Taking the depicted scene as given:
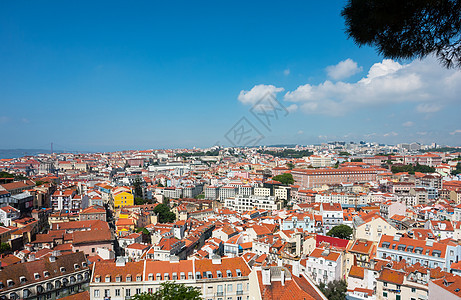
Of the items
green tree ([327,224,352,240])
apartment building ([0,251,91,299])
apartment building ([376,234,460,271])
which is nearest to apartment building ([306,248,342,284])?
apartment building ([376,234,460,271])

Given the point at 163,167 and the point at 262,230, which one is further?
the point at 163,167

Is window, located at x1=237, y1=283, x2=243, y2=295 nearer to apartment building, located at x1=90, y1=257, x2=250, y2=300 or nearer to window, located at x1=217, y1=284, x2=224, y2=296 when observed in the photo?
apartment building, located at x1=90, y1=257, x2=250, y2=300

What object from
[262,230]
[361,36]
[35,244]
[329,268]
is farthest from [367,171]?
[361,36]

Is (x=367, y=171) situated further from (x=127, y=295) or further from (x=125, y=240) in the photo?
(x=127, y=295)

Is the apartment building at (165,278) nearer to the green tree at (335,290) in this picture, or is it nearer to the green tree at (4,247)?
the green tree at (335,290)

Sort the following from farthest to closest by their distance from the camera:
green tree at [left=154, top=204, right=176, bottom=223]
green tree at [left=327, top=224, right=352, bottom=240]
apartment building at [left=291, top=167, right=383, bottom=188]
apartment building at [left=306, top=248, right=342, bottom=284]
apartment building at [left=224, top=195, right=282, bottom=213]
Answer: apartment building at [left=291, top=167, right=383, bottom=188]
apartment building at [left=224, top=195, right=282, bottom=213]
green tree at [left=154, top=204, right=176, bottom=223]
green tree at [left=327, top=224, right=352, bottom=240]
apartment building at [left=306, top=248, right=342, bottom=284]

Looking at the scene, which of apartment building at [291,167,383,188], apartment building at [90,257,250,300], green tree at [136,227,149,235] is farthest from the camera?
apartment building at [291,167,383,188]
